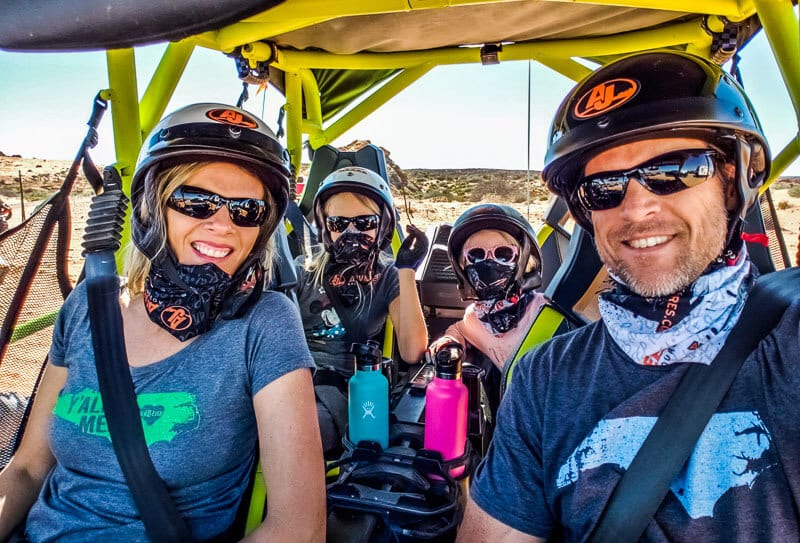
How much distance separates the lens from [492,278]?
2.44m

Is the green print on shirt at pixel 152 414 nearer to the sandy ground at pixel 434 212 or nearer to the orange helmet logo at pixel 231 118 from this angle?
the orange helmet logo at pixel 231 118

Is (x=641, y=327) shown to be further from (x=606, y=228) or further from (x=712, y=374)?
(x=606, y=228)

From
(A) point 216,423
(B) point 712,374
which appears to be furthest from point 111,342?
(B) point 712,374

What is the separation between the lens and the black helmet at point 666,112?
4.02 feet

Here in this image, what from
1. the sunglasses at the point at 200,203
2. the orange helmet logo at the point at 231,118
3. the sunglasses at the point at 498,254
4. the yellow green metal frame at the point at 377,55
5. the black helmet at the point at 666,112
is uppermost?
the yellow green metal frame at the point at 377,55

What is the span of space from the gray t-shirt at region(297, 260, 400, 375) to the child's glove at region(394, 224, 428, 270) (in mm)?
106

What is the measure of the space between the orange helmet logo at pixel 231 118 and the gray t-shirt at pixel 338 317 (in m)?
1.44

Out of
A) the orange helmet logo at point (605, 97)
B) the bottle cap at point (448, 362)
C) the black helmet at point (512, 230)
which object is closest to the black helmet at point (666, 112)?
the orange helmet logo at point (605, 97)

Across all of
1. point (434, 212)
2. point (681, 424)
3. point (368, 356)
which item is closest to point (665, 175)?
point (681, 424)

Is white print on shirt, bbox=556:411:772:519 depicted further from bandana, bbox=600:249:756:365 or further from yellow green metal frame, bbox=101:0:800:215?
yellow green metal frame, bbox=101:0:800:215

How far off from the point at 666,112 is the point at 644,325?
0.49 metres

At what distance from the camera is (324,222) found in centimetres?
295

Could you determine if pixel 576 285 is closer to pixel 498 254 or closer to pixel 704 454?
pixel 704 454

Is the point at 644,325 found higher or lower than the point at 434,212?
lower
